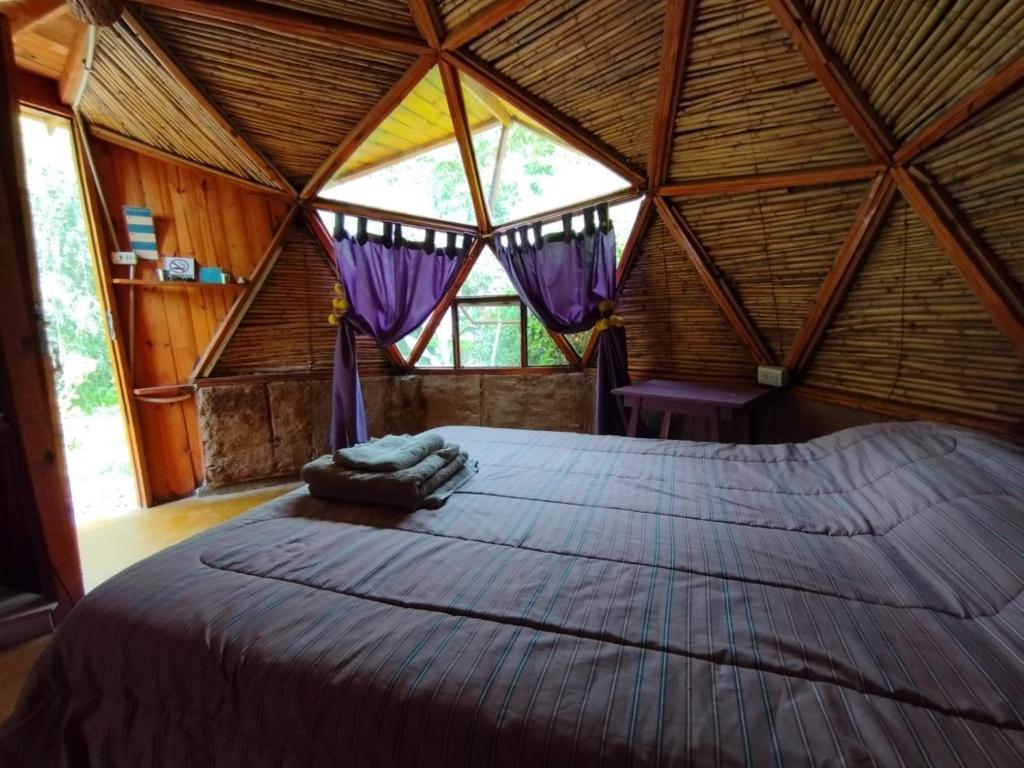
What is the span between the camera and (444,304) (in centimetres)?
395

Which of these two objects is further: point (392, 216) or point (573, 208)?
point (392, 216)

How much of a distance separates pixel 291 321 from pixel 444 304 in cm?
130

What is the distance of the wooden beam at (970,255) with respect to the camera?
5.24ft

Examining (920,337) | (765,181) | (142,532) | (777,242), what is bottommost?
(142,532)

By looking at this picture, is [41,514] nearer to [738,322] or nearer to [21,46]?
[21,46]

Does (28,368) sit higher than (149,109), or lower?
lower

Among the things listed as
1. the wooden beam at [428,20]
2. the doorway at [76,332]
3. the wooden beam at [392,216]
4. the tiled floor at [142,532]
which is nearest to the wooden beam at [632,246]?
the wooden beam at [392,216]

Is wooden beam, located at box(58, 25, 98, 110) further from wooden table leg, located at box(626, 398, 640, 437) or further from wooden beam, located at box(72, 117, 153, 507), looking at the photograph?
wooden table leg, located at box(626, 398, 640, 437)

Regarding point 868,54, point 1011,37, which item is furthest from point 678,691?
point 868,54

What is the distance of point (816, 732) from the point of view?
0.64 metres

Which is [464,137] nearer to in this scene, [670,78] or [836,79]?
[670,78]

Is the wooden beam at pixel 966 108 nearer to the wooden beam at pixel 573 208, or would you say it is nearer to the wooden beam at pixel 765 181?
the wooden beam at pixel 765 181

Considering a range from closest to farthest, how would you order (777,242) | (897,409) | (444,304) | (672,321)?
(897,409), (777,242), (672,321), (444,304)

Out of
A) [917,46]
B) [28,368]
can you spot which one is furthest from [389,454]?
[917,46]
